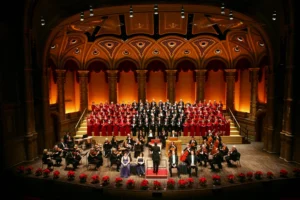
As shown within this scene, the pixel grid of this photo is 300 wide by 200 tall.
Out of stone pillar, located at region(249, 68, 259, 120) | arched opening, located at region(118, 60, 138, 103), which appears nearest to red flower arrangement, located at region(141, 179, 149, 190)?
stone pillar, located at region(249, 68, 259, 120)

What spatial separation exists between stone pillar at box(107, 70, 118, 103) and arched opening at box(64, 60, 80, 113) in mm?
2281

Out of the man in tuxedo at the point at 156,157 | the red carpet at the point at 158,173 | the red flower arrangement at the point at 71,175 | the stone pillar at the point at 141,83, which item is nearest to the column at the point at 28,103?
the red flower arrangement at the point at 71,175

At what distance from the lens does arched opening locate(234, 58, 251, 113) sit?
18281mm

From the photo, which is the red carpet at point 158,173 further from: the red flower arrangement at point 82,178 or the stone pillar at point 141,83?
the stone pillar at point 141,83

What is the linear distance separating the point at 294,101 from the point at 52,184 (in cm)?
1025

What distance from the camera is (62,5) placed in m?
13.1

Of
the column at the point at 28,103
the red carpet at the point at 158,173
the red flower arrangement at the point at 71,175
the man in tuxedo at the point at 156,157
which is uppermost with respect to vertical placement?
the column at the point at 28,103

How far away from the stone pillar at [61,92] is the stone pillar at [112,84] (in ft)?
11.0

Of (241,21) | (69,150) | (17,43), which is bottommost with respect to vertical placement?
(69,150)

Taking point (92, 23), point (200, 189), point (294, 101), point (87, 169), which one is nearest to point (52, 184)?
point (87, 169)

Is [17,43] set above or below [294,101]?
above

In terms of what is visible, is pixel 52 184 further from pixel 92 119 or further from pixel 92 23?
pixel 92 23

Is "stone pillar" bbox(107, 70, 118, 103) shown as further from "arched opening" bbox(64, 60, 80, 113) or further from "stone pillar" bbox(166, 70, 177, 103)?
"stone pillar" bbox(166, 70, 177, 103)

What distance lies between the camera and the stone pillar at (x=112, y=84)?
770 inches
